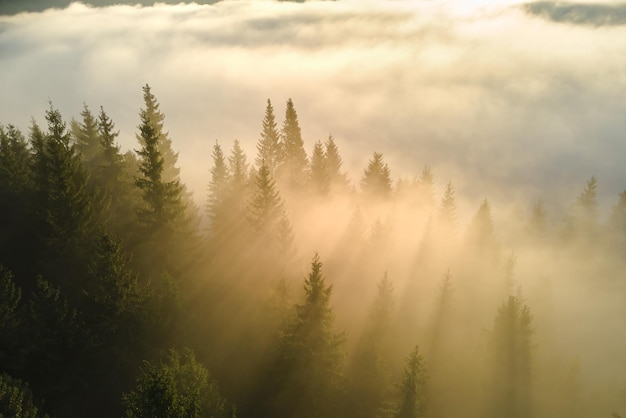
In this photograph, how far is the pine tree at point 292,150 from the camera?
69750mm

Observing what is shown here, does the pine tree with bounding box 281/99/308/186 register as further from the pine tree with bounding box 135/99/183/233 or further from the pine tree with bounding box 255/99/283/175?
the pine tree with bounding box 135/99/183/233

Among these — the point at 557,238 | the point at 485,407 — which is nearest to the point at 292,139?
the point at 485,407

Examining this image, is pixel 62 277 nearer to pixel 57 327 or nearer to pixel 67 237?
pixel 67 237

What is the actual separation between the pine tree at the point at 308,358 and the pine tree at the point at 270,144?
124 ft

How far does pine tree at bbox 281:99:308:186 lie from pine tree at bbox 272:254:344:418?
3689cm

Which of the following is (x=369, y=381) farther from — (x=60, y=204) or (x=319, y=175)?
(x=319, y=175)

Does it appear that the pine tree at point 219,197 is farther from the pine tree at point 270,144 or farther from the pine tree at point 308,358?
the pine tree at point 308,358

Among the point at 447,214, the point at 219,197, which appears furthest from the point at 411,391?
the point at 447,214

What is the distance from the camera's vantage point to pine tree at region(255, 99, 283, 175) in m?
69.6

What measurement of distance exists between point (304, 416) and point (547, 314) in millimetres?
61163

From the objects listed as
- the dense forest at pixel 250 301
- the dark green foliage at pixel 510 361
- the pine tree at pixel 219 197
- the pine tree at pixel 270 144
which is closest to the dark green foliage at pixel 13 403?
the dense forest at pixel 250 301

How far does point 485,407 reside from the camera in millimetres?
53750

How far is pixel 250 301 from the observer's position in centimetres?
4256

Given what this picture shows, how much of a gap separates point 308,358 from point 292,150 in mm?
41319
